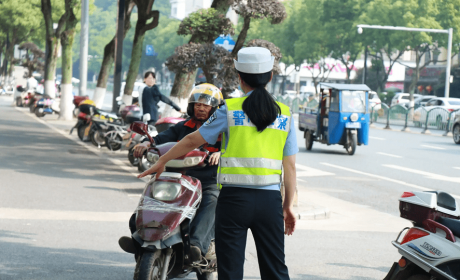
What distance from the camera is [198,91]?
216 inches

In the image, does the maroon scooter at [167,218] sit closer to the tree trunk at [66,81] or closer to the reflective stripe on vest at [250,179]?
the reflective stripe on vest at [250,179]

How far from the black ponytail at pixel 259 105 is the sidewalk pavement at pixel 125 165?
518 centimetres

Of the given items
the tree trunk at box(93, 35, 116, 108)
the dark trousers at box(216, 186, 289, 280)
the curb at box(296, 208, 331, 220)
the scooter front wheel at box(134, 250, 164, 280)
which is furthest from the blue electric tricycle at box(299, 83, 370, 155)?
the dark trousers at box(216, 186, 289, 280)

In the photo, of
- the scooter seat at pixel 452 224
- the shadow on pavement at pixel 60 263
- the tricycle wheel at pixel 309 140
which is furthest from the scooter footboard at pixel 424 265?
the tricycle wheel at pixel 309 140

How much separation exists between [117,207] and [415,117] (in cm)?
2476

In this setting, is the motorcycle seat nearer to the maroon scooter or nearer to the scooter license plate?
the scooter license plate

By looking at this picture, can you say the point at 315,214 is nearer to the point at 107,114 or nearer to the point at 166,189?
the point at 166,189

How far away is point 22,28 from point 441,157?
135 ft

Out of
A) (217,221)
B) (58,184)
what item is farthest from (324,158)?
(217,221)

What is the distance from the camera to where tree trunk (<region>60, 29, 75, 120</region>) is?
25922 millimetres

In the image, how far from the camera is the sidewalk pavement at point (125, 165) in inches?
352

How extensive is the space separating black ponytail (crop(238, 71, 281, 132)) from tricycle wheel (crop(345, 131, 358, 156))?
14.5 meters

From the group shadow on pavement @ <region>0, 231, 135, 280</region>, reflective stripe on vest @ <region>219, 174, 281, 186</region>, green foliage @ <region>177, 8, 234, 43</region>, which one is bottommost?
shadow on pavement @ <region>0, 231, 135, 280</region>

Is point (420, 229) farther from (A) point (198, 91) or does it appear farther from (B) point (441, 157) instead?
(B) point (441, 157)
